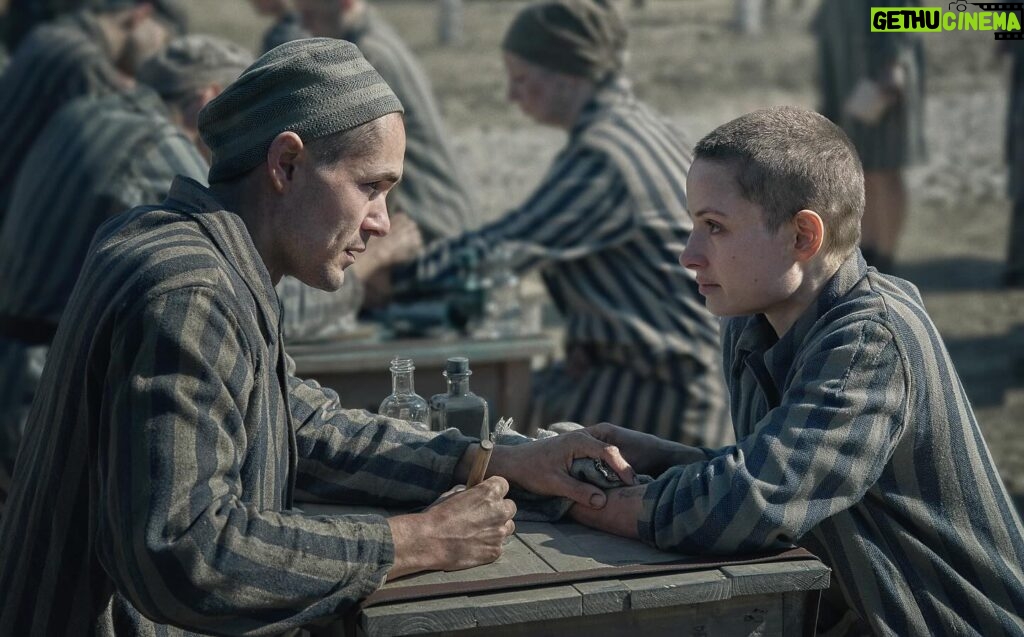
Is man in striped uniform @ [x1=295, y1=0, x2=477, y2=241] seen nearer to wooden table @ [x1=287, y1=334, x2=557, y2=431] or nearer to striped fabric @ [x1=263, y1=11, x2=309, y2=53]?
striped fabric @ [x1=263, y1=11, x2=309, y2=53]

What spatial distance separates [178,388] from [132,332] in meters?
0.11

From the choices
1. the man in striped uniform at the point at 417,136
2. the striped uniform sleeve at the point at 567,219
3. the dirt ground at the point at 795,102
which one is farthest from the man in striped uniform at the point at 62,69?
the dirt ground at the point at 795,102

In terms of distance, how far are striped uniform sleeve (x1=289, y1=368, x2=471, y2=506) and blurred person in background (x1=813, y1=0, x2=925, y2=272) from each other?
5.93 meters

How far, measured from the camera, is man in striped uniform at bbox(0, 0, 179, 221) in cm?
604

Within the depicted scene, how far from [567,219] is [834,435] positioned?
2441 mm

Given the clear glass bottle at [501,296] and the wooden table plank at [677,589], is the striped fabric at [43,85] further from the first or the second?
the wooden table plank at [677,589]

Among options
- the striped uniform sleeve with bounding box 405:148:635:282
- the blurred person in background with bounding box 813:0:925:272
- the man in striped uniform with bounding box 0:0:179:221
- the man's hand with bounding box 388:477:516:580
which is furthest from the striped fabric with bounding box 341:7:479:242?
the man's hand with bounding box 388:477:516:580

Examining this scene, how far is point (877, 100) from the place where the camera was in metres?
8.12

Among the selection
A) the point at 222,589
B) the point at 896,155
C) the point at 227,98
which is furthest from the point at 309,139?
the point at 896,155

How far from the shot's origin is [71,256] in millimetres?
4312

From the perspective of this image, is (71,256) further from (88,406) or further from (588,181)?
(88,406)

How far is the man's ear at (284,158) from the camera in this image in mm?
2217

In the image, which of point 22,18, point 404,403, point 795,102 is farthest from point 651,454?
point 795,102

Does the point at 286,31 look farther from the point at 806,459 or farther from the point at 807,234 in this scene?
the point at 806,459
